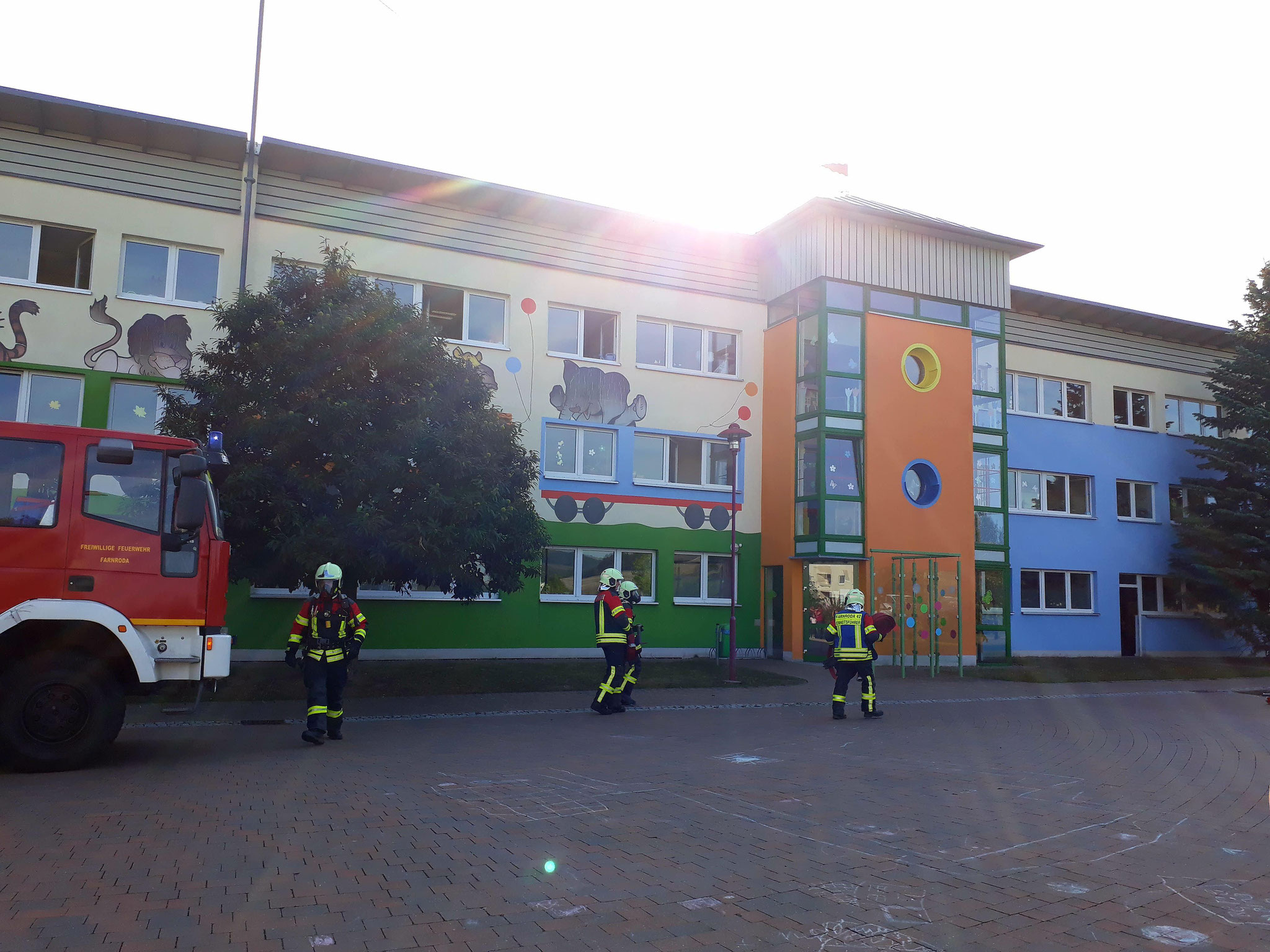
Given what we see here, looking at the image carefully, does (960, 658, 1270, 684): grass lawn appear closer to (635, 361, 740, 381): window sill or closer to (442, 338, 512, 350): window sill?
(635, 361, 740, 381): window sill

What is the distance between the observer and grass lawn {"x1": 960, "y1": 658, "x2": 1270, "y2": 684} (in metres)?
21.4

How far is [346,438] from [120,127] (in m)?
10.7

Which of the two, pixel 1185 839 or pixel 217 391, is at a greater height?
pixel 217 391

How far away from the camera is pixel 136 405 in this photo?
18.9 m

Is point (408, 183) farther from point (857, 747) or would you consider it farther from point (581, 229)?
point (857, 747)

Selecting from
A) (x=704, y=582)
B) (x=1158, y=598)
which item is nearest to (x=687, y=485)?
(x=704, y=582)

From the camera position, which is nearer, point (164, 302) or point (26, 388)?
point (26, 388)

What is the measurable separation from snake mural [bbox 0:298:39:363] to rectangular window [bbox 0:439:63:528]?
11.7m

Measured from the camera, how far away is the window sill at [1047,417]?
2795cm

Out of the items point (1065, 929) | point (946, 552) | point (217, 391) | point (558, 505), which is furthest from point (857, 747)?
point (946, 552)

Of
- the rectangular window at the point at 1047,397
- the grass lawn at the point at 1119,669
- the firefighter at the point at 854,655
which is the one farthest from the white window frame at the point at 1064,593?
the firefighter at the point at 854,655

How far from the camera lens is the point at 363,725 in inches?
480

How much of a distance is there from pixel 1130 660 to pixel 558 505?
17259 millimetres

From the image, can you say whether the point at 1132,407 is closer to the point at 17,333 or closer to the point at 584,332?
the point at 584,332
